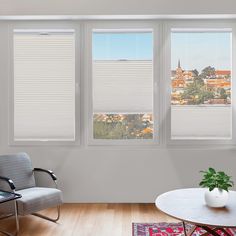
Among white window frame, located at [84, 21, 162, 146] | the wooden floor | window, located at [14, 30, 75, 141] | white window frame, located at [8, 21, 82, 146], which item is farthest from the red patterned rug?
window, located at [14, 30, 75, 141]

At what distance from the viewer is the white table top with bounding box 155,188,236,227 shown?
2.83 metres

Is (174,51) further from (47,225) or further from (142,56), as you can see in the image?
(47,225)

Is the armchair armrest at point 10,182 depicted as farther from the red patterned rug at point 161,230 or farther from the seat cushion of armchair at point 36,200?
the red patterned rug at point 161,230

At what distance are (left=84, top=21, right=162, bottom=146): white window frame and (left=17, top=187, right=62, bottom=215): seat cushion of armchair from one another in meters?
1.14

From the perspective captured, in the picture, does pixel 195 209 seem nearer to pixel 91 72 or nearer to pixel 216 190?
pixel 216 190

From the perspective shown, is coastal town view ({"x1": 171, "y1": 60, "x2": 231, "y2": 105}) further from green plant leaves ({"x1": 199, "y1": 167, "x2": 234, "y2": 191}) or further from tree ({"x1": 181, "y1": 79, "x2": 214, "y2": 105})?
green plant leaves ({"x1": 199, "y1": 167, "x2": 234, "y2": 191})

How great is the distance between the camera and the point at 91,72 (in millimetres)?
5188

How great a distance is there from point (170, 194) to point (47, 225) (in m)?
1.56

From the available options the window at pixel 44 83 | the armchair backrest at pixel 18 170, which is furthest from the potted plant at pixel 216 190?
the window at pixel 44 83

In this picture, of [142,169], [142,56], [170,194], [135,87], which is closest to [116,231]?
[170,194]

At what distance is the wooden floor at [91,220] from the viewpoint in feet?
13.3

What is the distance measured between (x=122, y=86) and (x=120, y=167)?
1.11 m

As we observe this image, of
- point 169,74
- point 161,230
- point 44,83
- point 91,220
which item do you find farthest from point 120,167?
point 44,83
